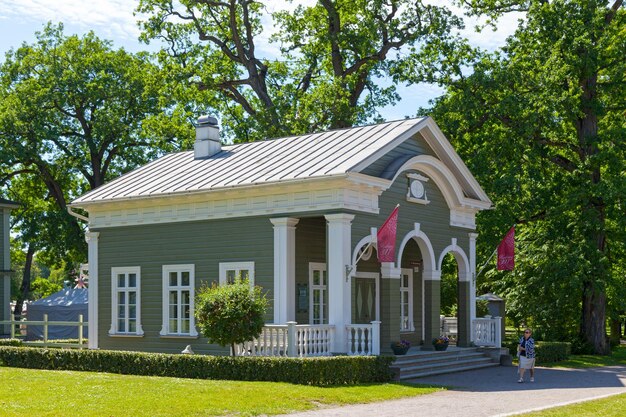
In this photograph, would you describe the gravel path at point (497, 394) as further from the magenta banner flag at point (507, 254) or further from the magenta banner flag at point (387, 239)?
the magenta banner flag at point (387, 239)

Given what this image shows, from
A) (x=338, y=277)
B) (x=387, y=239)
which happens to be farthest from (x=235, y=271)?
(x=387, y=239)

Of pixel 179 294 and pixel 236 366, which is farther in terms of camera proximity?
pixel 179 294

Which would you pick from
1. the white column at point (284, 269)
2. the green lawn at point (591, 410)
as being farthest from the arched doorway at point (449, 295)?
the green lawn at point (591, 410)

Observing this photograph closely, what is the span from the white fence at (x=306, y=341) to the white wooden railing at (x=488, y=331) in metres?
6.52

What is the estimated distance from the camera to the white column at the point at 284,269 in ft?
77.5

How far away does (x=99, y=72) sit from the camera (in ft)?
159

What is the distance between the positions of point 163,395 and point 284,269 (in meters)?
6.54

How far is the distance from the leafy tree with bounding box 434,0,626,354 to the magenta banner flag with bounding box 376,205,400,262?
10.7m

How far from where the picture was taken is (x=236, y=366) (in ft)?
69.5

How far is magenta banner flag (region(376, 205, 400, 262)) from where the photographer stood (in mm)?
22703

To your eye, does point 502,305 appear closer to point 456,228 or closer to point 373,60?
point 456,228

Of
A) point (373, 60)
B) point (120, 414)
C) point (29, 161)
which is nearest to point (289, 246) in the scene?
point (120, 414)

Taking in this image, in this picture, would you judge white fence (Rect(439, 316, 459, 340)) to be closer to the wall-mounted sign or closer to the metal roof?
the wall-mounted sign

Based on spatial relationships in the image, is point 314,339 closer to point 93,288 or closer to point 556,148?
point 93,288
